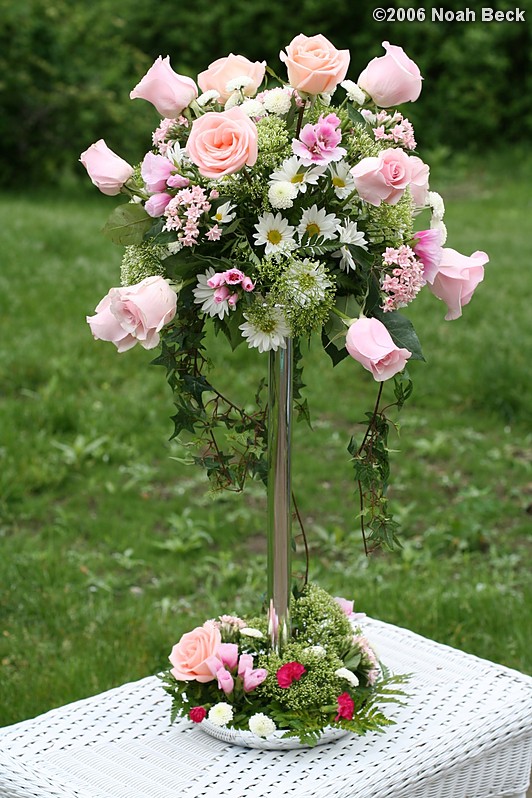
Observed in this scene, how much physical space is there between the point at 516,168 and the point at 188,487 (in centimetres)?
923

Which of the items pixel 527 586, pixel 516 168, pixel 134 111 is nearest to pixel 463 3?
pixel 516 168

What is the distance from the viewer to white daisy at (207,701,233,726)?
7.82 ft

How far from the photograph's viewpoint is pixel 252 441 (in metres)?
2.61

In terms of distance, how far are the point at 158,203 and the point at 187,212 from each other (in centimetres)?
8

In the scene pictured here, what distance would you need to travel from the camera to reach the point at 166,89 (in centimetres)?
225

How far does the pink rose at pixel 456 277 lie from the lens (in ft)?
7.57

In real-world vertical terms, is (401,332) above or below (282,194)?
below

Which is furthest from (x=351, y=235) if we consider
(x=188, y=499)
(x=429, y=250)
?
(x=188, y=499)

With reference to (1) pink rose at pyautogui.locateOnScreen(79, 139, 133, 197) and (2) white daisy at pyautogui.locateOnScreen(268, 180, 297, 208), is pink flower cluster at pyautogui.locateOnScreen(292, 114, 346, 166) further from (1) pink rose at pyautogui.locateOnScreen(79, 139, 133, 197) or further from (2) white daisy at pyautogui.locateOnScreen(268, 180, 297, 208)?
(1) pink rose at pyautogui.locateOnScreen(79, 139, 133, 197)

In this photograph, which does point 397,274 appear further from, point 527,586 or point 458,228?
point 458,228

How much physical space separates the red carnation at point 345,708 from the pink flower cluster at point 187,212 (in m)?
1.02

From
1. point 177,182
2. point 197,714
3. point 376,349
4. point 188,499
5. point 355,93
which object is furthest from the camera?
point 188,499

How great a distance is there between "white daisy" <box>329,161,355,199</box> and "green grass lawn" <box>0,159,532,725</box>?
1.38m

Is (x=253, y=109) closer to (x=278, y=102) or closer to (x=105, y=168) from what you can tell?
(x=278, y=102)
